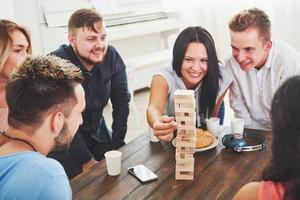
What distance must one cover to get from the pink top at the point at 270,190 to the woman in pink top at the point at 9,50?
4.03 ft

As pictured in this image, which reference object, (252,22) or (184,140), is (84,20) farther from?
(184,140)

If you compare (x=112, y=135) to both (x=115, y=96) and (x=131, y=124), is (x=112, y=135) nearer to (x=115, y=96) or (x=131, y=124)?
(x=115, y=96)

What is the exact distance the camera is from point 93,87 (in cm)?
229

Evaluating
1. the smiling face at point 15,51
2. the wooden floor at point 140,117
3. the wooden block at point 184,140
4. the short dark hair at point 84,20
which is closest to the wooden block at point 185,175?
the wooden block at point 184,140

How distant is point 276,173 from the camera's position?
3.00 feet

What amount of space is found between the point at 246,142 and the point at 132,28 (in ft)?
9.17

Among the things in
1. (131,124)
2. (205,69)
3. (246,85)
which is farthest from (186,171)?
(131,124)

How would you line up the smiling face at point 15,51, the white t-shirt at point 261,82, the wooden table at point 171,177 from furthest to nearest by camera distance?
the white t-shirt at point 261,82 < the smiling face at point 15,51 < the wooden table at point 171,177

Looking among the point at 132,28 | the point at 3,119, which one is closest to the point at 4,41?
the point at 3,119

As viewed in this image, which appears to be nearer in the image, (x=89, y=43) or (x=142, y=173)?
(x=142, y=173)

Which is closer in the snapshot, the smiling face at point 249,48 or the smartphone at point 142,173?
the smartphone at point 142,173

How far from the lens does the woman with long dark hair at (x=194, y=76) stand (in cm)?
191

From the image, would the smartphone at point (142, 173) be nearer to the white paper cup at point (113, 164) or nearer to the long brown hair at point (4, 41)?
the white paper cup at point (113, 164)

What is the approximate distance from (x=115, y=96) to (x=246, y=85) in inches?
33.3
